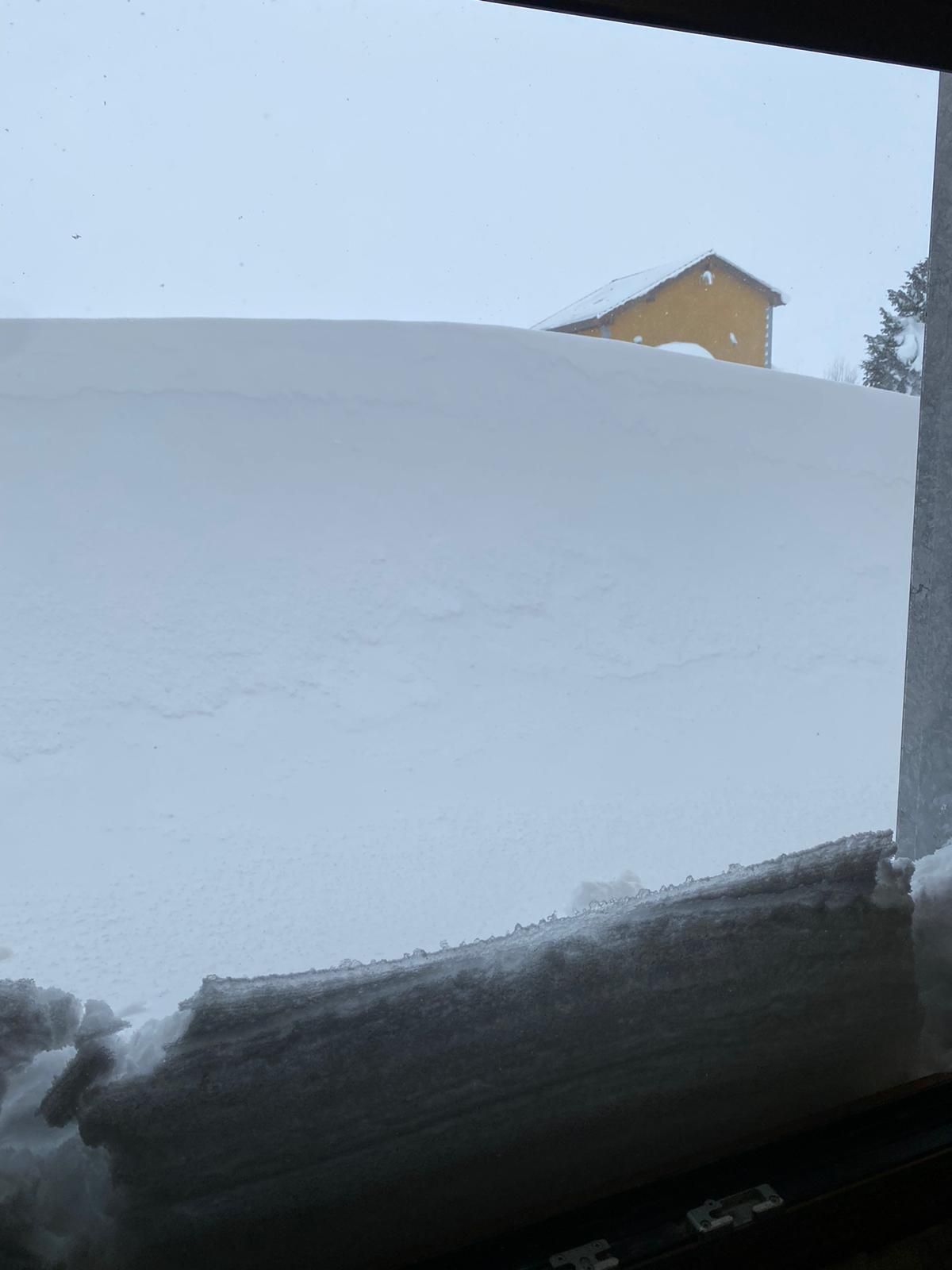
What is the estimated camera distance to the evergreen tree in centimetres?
357

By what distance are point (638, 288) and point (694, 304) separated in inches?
13.2

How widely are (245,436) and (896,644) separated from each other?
435 cm

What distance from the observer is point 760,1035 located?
0.81 meters

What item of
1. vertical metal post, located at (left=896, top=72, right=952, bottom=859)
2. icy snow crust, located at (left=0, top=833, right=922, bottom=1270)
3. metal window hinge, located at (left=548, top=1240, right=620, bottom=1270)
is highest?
vertical metal post, located at (left=896, top=72, right=952, bottom=859)

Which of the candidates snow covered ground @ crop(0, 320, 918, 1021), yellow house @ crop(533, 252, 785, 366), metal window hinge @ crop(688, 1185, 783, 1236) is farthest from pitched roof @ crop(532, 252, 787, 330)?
metal window hinge @ crop(688, 1185, 783, 1236)

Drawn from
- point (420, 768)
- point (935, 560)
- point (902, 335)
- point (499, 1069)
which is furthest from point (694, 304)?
point (499, 1069)

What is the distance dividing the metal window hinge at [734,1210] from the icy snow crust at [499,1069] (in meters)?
0.06

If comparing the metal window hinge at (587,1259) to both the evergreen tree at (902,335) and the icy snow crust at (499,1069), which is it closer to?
the icy snow crust at (499,1069)

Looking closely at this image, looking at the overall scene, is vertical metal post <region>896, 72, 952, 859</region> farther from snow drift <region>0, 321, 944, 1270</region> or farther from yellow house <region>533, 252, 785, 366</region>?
yellow house <region>533, 252, 785, 366</region>

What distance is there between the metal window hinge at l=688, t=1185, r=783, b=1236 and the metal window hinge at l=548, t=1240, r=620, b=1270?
76 mm

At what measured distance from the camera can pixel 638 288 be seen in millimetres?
3555

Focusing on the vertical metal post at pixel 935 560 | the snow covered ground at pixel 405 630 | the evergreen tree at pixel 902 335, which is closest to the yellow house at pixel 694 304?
the evergreen tree at pixel 902 335

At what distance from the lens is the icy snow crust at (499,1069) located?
0.62m

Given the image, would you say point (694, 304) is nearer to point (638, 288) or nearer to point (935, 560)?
point (638, 288)
